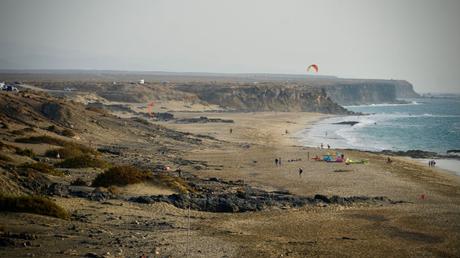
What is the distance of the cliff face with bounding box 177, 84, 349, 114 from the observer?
11506cm

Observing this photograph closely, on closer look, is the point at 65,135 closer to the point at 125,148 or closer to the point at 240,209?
the point at 125,148

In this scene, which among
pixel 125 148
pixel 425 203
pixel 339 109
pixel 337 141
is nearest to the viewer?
pixel 425 203

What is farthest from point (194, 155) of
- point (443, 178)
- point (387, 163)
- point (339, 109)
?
point (339, 109)

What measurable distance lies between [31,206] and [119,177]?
751 centimetres

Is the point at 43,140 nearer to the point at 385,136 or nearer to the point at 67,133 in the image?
the point at 67,133

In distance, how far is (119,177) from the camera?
955 inches

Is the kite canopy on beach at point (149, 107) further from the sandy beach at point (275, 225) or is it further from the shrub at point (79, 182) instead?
the shrub at point (79, 182)

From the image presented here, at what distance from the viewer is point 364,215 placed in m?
22.1

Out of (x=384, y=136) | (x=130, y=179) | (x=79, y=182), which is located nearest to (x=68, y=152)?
(x=79, y=182)

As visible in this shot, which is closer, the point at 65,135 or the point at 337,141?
the point at 65,135

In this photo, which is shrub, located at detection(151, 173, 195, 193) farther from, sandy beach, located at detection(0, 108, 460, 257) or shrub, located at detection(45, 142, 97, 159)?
shrub, located at detection(45, 142, 97, 159)

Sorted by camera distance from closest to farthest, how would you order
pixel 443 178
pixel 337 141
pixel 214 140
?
pixel 443 178, pixel 214 140, pixel 337 141

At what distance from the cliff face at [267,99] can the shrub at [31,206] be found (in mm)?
93521

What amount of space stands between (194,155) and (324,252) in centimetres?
2544
